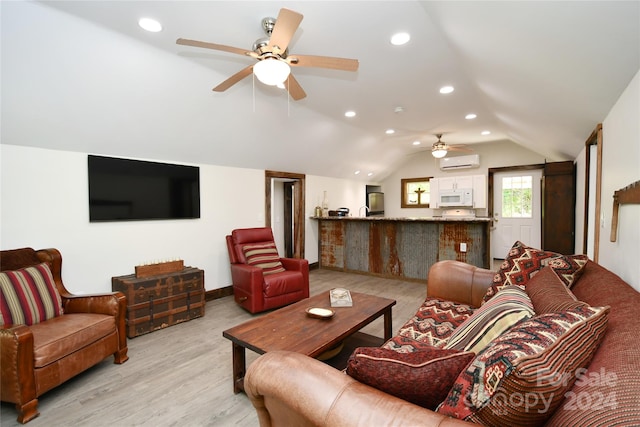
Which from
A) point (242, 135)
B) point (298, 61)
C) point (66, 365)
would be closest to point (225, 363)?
point (66, 365)

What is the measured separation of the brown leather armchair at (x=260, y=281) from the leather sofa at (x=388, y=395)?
219cm

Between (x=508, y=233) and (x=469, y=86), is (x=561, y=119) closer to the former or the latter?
(x=469, y=86)

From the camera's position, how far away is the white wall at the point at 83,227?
256 cm

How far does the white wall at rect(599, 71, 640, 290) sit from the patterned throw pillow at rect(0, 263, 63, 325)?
375 centimetres

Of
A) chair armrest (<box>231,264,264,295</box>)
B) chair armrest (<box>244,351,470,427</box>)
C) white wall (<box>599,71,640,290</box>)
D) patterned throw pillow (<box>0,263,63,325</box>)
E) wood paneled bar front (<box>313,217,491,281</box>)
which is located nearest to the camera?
chair armrest (<box>244,351,470,427</box>)

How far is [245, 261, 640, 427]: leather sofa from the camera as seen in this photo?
64 cm

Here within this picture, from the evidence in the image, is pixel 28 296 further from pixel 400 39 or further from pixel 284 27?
pixel 400 39

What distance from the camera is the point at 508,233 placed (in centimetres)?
617

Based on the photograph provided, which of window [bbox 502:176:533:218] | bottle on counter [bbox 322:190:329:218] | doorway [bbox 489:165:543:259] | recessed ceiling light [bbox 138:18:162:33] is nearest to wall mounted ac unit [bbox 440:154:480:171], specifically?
doorway [bbox 489:165:543:259]

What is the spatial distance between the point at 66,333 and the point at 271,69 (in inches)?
88.5

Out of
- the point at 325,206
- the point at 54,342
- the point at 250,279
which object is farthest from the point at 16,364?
the point at 325,206

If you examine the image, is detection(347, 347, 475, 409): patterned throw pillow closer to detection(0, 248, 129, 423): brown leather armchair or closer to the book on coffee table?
the book on coffee table

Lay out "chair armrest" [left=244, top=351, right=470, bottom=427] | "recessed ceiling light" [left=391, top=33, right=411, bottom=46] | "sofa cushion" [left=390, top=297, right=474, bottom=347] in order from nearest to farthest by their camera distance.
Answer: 1. "chair armrest" [left=244, top=351, right=470, bottom=427]
2. "sofa cushion" [left=390, top=297, right=474, bottom=347]
3. "recessed ceiling light" [left=391, top=33, right=411, bottom=46]

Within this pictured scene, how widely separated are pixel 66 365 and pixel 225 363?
1042mm
